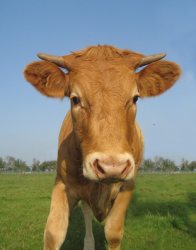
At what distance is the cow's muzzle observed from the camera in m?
3.83

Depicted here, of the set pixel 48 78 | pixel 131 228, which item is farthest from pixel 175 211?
pixel 48 78

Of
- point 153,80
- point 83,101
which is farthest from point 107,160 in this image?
point 153,80

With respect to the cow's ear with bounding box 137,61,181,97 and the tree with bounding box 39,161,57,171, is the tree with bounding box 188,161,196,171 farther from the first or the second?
the cow's ear with bounding box 137,61,181,97

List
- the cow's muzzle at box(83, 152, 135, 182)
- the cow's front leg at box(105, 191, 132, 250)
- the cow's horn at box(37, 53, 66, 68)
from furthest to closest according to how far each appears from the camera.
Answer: the cow's front leg at box(105, 191, 132, 250), the cow's horn at box(37, 53, 66, 68), the cow's muzzle at box(83, 152, 135, 182)

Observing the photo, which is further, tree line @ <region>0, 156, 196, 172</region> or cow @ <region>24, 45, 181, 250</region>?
tree line @ <region>0, 156, 196, 172</region>

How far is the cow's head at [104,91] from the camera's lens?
13.1 feet

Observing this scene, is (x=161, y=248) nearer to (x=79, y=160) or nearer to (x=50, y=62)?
(x=79, y=160)

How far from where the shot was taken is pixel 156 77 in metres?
5.57

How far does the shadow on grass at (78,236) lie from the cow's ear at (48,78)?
3.17 m

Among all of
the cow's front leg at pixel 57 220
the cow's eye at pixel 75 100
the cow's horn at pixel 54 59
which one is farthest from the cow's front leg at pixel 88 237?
the cow's horn at pixel 54 59

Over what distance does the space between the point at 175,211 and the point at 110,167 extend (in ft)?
25.7

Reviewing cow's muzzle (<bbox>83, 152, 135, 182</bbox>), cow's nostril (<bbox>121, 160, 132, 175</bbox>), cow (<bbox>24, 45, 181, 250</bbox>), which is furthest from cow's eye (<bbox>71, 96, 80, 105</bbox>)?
cow's nostril (<bbox>121, 160, 132, 175</bbox>)

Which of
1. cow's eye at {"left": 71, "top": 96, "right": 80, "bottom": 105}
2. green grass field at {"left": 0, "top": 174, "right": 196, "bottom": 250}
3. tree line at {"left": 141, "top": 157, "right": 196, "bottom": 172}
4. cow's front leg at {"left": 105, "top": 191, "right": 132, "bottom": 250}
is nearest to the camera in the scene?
cow's eye at {"left": 71, "top": 96, "right": 80, "bottom": 105}

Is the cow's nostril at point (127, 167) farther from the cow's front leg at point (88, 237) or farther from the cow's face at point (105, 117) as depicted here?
the cow's front leg at point (88, 237)
